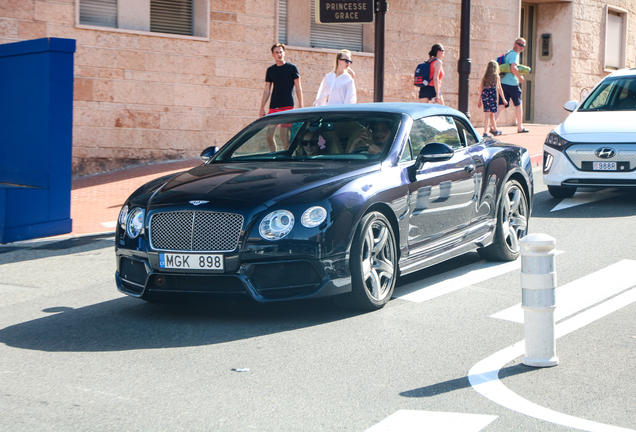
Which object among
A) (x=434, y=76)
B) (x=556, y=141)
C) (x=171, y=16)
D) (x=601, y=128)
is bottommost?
(x=556, y=141)

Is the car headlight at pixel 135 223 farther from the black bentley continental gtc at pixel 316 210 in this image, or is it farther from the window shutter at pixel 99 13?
the window shutter at pixel 99 13

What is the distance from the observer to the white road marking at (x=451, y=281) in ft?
21.0

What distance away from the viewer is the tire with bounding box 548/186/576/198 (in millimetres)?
11498

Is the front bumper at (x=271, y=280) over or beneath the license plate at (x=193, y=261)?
beneath

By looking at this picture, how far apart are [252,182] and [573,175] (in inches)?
241

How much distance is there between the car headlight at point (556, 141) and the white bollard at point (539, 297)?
264 inches

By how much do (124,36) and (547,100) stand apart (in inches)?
538

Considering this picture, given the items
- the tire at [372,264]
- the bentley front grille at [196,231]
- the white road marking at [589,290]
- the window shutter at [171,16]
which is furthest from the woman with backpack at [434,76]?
the bentley front grille at [196,231]

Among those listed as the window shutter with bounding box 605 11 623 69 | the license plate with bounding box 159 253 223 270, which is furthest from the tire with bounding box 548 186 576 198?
the window shutter with bounding box 605 11 623 69

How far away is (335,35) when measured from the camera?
1870 centimetres

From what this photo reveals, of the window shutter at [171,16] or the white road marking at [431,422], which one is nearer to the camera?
the white road marking at [431,422]

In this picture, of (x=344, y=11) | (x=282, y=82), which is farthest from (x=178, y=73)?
(x=344, y=11)

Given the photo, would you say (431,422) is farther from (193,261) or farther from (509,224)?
(509,224)

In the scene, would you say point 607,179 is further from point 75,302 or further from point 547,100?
point 547,100
